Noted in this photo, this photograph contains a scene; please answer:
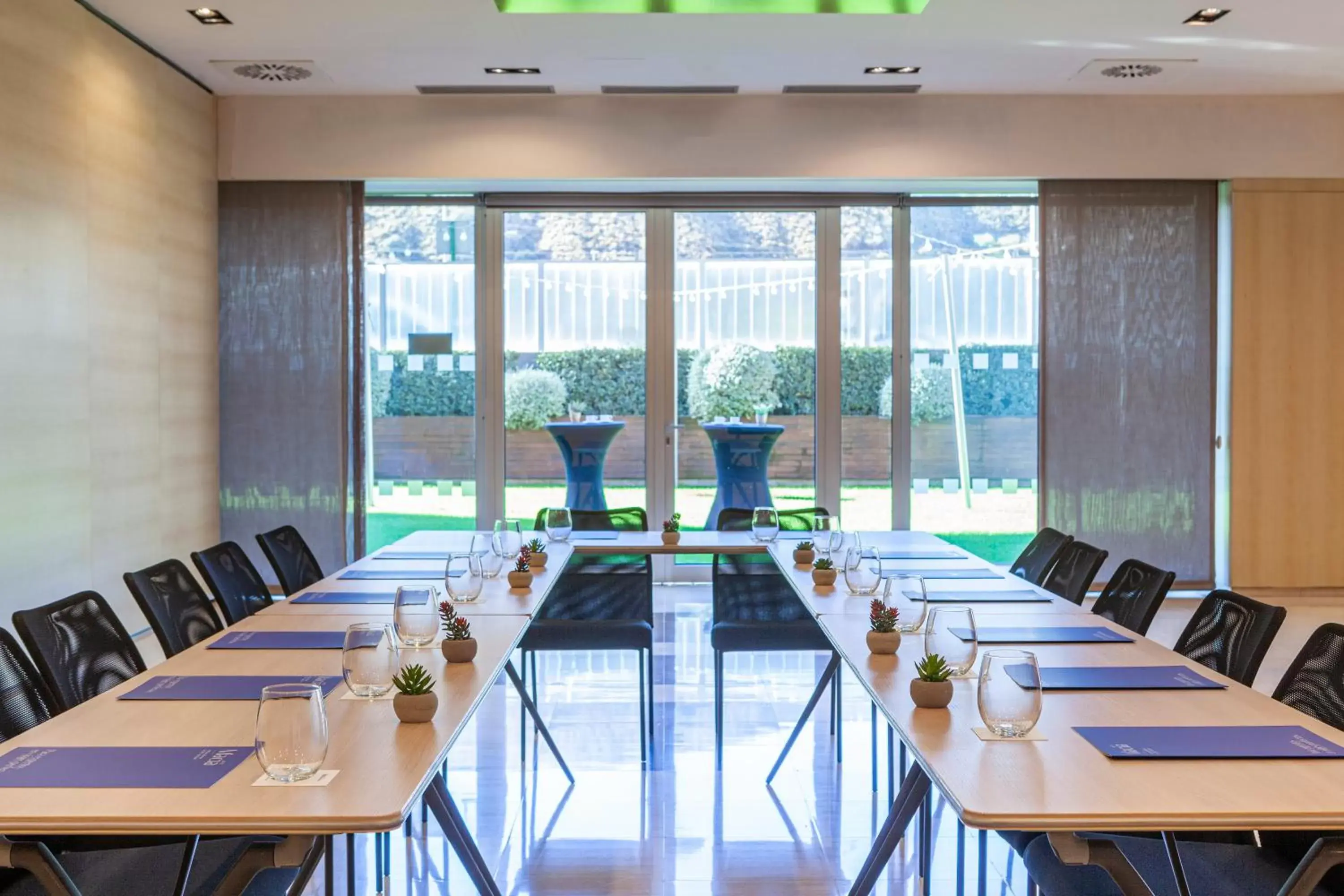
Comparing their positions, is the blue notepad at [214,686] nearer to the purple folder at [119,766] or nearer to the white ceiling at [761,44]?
the purple folder at [119,766]

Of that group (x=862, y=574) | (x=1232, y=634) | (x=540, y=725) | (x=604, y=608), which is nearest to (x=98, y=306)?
(x=604, y=608)

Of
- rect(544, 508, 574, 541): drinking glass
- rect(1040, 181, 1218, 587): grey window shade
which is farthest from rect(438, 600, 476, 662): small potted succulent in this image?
rect(1040, 181, 1218, 587): grey window shade

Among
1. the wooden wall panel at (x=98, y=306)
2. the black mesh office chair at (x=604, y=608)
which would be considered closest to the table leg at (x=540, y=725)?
the black mesh office chair at (x=604, y=608)

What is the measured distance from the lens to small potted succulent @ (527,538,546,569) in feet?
14.6

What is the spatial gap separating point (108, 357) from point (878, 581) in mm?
4363

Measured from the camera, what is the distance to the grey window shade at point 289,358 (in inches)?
313

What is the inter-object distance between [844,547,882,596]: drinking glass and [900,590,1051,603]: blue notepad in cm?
19

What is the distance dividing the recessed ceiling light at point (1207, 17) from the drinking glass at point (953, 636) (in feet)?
15.8

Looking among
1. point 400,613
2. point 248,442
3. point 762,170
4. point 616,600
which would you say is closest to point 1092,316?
point 762,170

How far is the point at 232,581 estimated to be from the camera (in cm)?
434

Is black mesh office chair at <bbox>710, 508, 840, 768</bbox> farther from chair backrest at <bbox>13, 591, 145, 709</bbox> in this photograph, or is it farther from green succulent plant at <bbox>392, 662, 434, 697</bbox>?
green succulent plant at <bbox>392, 662, 434, 697</bbox>

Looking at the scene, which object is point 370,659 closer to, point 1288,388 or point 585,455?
point 585,455

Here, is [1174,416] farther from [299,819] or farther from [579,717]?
[299,819]

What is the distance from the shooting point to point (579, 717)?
536 cm
